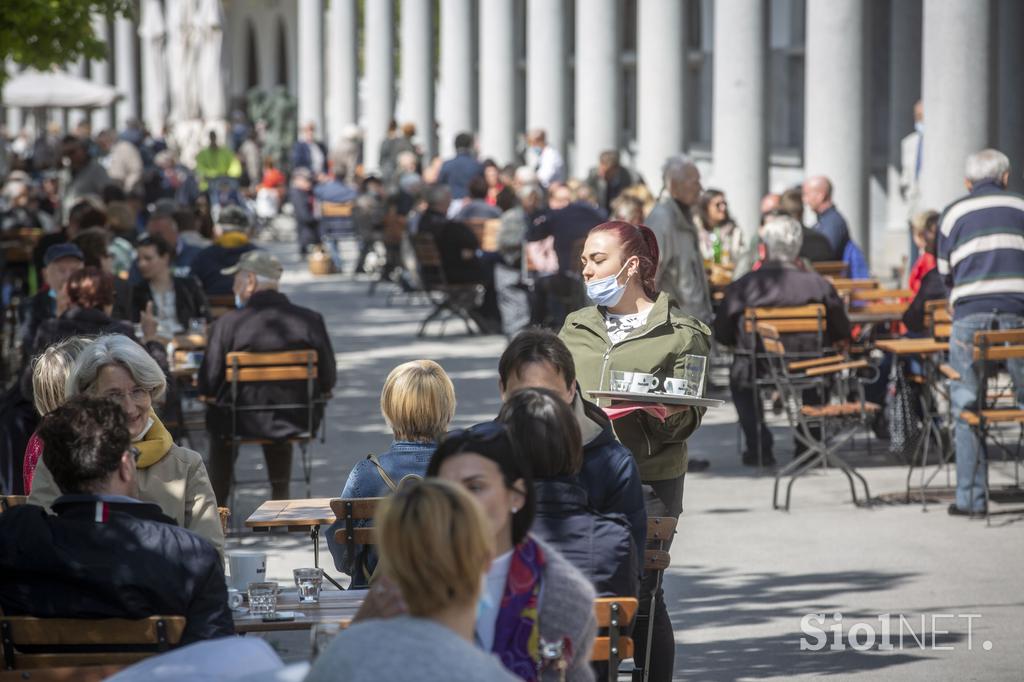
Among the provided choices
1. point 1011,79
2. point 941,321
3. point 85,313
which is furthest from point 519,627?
point 1011,79

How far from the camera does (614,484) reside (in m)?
5.13

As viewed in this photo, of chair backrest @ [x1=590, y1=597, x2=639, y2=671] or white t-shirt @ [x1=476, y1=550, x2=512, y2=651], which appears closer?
white t-shirt @ [x1=476, y1=550, x2=512, y2=651]

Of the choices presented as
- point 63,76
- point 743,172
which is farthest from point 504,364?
point 63,76

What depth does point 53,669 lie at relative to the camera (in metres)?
4.63

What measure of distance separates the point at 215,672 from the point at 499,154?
28366 mm

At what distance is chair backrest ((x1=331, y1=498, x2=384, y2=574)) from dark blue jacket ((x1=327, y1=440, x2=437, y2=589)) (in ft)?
0.15

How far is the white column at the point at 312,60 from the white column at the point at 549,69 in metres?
14.1

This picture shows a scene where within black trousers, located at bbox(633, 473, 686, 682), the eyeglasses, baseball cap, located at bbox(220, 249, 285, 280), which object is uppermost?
baseball cap, located at bbox(220, 249, 285, 280)

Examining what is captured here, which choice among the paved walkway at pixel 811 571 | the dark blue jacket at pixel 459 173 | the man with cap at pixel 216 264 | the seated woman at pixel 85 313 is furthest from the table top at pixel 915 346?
the dark blue jacket at pixel 459 173

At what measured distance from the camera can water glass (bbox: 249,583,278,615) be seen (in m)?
5.19

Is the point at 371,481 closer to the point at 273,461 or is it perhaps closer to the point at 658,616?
the point at 658,616

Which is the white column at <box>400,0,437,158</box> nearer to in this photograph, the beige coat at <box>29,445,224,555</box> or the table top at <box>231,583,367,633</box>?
the beige coat at <box>29,445,224,555</box>

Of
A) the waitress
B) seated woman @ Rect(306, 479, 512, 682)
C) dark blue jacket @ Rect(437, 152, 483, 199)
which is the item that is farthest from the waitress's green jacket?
dark blue jacket @ Rect(437, 152, 483, 199)

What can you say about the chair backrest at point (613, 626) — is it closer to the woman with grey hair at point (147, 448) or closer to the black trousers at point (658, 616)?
the black trousers at point (658, 616)
